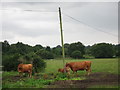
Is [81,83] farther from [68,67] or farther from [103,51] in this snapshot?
[103,51]

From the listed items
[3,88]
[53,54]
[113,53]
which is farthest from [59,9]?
[113,53]

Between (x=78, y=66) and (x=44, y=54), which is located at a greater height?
(x=44, y=54)

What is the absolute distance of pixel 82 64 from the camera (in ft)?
67.4

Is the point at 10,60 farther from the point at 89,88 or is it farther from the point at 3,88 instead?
the point at 89,88

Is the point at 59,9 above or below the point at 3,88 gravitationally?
above

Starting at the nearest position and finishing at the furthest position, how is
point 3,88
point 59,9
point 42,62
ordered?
1. point 3,88
2. point 59,9
3. point 42,62

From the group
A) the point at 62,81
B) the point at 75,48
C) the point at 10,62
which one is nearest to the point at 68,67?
the point at 62,81

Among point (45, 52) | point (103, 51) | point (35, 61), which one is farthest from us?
point (103, 51)

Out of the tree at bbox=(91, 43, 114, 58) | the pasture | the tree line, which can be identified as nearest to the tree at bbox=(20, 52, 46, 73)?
the tree line

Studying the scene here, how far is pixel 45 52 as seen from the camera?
40156 millimetres

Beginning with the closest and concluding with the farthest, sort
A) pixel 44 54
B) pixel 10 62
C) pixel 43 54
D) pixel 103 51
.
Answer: pixel 10 62, pixel 43 54, pixel 44 54, pixel 103 51

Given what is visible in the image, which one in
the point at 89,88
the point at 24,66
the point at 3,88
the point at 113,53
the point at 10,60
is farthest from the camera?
the point at 113,53

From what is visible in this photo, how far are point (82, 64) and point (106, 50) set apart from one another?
44970 millimetres

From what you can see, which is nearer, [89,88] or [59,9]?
[89,88]
